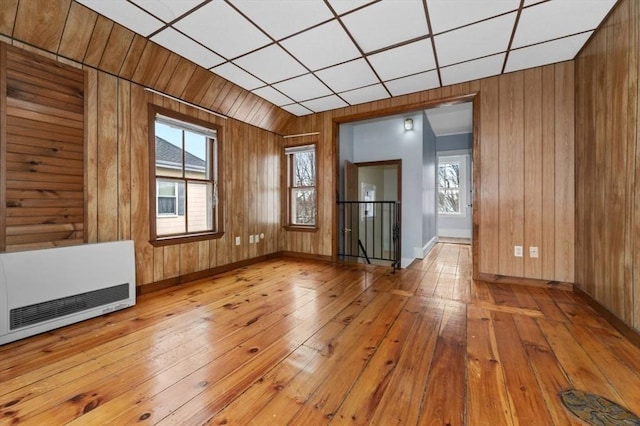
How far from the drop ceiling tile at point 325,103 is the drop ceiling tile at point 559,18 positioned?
214 cm

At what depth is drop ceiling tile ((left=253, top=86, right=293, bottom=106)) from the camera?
141 inches

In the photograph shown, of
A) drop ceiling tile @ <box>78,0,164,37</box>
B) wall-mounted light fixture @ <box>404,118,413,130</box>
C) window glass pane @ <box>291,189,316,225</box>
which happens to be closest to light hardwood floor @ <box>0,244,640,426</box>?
window glass pane @ <box>291,189,316,225</box>

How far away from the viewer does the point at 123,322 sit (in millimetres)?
2156

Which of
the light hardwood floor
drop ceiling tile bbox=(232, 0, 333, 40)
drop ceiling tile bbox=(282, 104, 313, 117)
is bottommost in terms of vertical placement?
the light hardwood floor

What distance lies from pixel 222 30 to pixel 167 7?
1.39ft

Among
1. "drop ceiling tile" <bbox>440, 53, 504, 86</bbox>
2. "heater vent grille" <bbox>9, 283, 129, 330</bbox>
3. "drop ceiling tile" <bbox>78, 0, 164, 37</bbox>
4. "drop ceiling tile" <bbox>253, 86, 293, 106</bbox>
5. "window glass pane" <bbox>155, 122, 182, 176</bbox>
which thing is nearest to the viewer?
"heater vent grille" <bbox>9, 283, 129, 330</bbox>

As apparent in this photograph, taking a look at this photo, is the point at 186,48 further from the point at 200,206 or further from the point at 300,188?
the point at 300,188

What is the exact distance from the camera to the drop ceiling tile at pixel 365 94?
3537mm

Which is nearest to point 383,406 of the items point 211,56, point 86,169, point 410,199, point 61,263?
point 61,263

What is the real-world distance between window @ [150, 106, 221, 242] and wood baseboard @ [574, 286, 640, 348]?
4.03m

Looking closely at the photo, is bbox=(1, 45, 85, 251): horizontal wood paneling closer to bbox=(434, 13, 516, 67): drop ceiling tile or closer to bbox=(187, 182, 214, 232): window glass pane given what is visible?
bbox=(187, 182, 214, 232): window glass pane

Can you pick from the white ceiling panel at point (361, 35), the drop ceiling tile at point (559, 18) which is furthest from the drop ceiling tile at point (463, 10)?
the drop ceiling tile at point (559, 18)

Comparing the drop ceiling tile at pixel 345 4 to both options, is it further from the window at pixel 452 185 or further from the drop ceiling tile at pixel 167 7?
the window at pixel 452 185

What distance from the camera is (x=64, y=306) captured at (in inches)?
81.3
